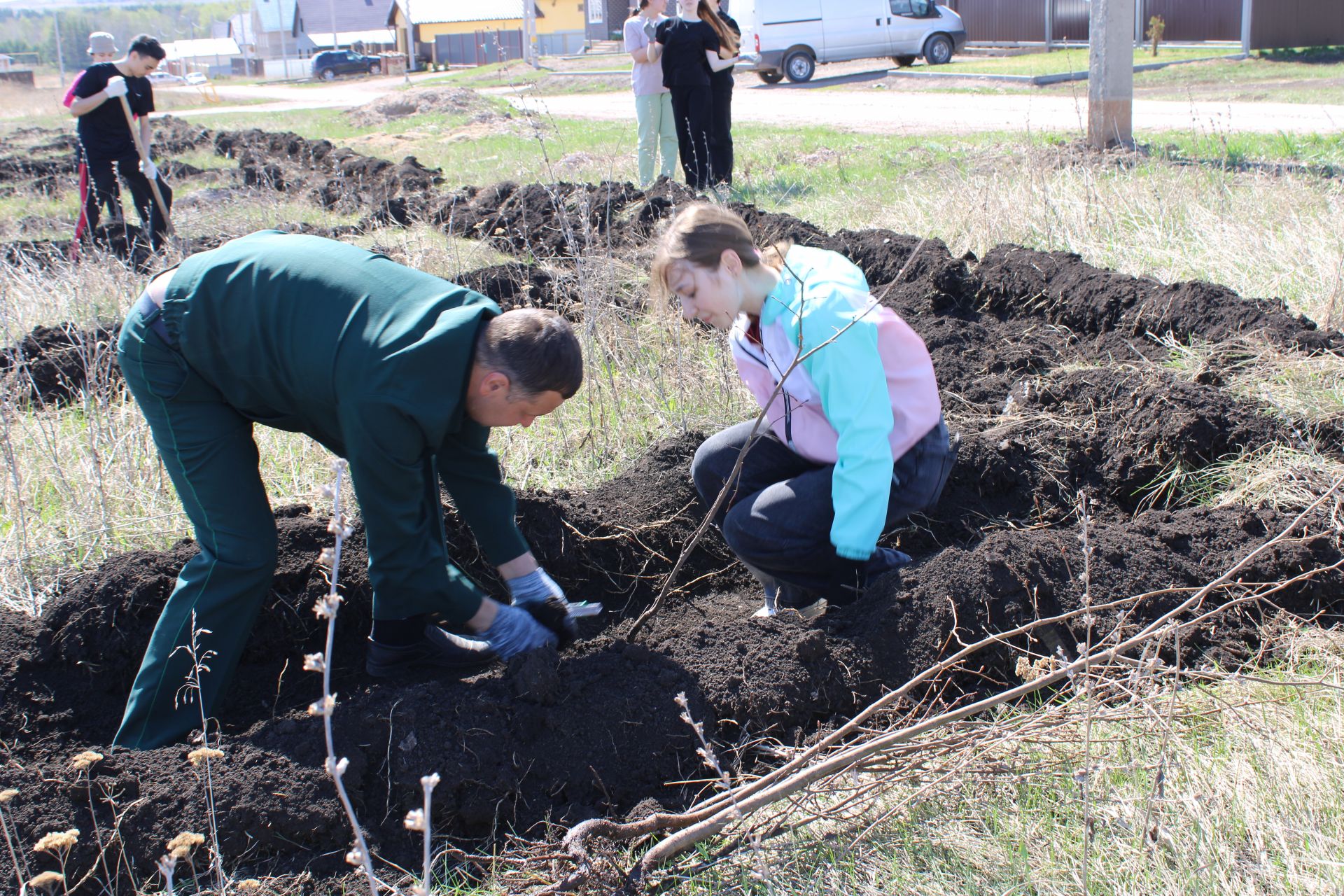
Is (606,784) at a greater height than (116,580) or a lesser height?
lesser

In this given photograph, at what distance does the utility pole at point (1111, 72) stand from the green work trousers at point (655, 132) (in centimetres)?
360

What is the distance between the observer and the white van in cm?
2241

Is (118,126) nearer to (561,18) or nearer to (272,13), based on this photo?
(561,18)

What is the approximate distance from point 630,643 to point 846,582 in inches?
25.8

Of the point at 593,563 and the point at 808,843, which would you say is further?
Answer: the point at 593,563

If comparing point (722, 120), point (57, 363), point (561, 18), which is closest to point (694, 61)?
point (722, 120)

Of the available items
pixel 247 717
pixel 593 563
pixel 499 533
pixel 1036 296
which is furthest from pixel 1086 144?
pixel 247 717

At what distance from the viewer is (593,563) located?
12.0 feet

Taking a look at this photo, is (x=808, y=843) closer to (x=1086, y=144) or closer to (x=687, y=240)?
(x=687, y=240)

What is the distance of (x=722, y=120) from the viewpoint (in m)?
8.91

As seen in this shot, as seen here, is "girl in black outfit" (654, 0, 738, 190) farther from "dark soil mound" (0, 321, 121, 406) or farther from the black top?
"dark soil mound" (0, 321, 121, 406)

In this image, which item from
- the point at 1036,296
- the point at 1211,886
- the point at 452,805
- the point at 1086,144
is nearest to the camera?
the point at 1211,886

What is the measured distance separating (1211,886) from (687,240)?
1861mm

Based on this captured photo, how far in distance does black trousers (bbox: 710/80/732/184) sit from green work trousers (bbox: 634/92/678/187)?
0.37m
